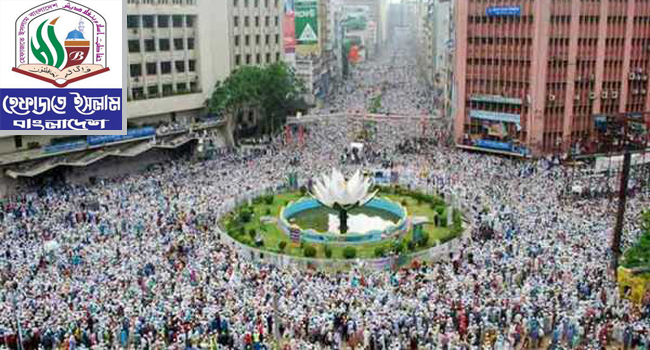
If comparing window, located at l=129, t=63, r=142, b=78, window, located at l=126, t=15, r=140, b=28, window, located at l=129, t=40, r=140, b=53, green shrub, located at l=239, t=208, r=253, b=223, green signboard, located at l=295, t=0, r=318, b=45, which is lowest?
green shrub, located at l=239, t=208, r=253, b=223

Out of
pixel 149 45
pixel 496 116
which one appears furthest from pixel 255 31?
pixel 496 116

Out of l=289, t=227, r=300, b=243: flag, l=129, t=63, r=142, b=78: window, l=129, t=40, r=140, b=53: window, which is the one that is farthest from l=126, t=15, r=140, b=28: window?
l=289, t=227, r=300, b=243: flag

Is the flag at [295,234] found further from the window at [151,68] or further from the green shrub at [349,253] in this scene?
the window at [151,68]

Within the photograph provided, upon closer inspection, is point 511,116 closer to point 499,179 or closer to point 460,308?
point 499,179

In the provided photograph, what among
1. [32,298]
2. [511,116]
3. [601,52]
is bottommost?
[32,298]

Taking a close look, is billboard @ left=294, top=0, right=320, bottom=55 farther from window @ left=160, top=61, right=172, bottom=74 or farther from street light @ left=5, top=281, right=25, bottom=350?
street light @ left=5, top=281, right=25, bottom=350

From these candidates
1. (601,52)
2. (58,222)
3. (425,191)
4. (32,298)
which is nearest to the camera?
(32,298)

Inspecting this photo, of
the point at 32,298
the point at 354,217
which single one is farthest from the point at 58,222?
the point at 354,217
